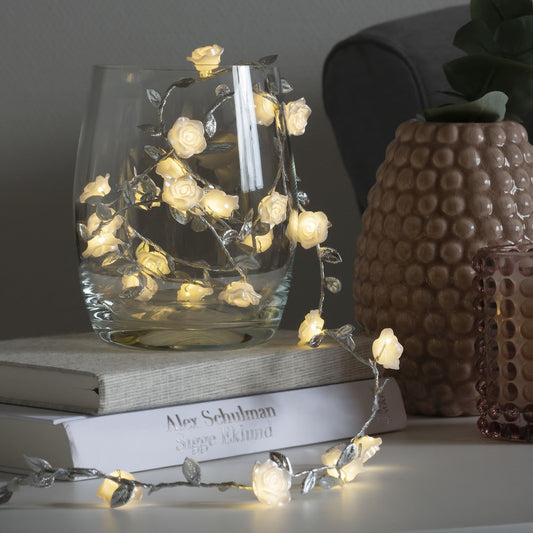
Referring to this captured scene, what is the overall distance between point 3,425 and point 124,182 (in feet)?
0.67

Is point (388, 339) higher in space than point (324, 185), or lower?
lower

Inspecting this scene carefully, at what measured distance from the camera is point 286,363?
747mm

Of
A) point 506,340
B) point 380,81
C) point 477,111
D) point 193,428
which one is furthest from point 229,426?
point 380,81

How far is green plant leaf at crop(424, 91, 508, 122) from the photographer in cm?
84

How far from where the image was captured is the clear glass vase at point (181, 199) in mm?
713

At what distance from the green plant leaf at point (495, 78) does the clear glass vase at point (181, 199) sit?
0.22 m

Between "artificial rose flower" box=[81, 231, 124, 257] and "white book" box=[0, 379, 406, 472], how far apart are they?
5.3 inches

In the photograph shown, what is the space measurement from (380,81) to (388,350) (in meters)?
0.42

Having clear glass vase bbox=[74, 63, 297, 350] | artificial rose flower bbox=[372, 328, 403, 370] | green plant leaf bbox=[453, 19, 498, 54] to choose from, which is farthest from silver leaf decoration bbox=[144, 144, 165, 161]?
green plant leaf bbox=[453, 19, 498, 54]

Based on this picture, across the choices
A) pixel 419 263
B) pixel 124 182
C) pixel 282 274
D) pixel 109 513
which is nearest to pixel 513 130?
pixel 419 263

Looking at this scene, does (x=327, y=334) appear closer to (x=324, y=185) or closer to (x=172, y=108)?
(x=172, y=108)

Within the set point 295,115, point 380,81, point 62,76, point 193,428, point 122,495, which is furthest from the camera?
point 62,76

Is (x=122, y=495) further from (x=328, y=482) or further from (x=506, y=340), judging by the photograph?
(x=506, y=340)

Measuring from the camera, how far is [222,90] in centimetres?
71
